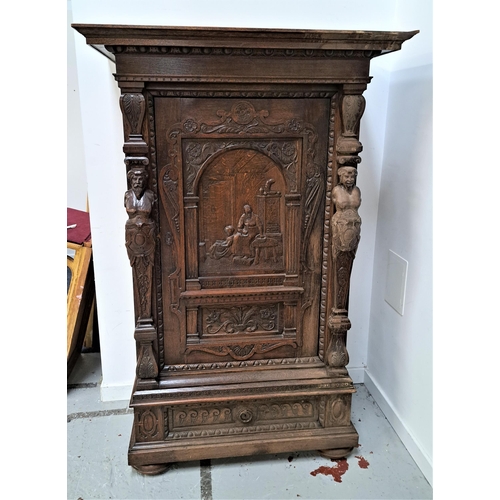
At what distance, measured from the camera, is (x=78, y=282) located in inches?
88.8

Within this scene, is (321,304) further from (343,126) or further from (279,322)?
(343,126)

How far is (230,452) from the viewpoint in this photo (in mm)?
1772

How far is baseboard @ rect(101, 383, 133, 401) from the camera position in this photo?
2188mm

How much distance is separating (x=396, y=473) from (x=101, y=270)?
1.48 meters

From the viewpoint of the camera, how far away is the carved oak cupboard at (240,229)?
4.85ft

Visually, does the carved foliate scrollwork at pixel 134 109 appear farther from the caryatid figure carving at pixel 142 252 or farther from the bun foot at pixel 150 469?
the bun foot at pixel 150 469

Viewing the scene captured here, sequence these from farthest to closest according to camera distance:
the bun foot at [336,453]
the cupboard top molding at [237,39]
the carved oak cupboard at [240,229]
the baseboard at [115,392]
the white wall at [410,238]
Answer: the baseboard at [115,392]
the bun foot at [336,453]
the white wall at [410,238]
the carved oak cupboard at [240,229]
the cupboard top molding at [237,39]

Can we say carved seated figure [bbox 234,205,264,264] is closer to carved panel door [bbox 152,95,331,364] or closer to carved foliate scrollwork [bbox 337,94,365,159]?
carved panel door [bbox 152,95,331,364]

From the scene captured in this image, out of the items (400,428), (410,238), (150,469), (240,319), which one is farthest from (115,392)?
(410,238)

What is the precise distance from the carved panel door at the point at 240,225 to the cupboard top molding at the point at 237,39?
171 millimetres

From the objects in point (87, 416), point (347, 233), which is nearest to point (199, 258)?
point (347, 233)

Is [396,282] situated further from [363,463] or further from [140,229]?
[140,229]

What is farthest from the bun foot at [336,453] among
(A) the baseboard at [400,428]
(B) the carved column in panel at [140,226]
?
(B) the carved column in panel at [140,226]

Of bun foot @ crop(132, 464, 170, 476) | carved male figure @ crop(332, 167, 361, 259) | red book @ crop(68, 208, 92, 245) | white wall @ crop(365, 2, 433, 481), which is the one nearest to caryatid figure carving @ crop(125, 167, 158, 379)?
bun foot @ crop(132, 464, 170, 476)
